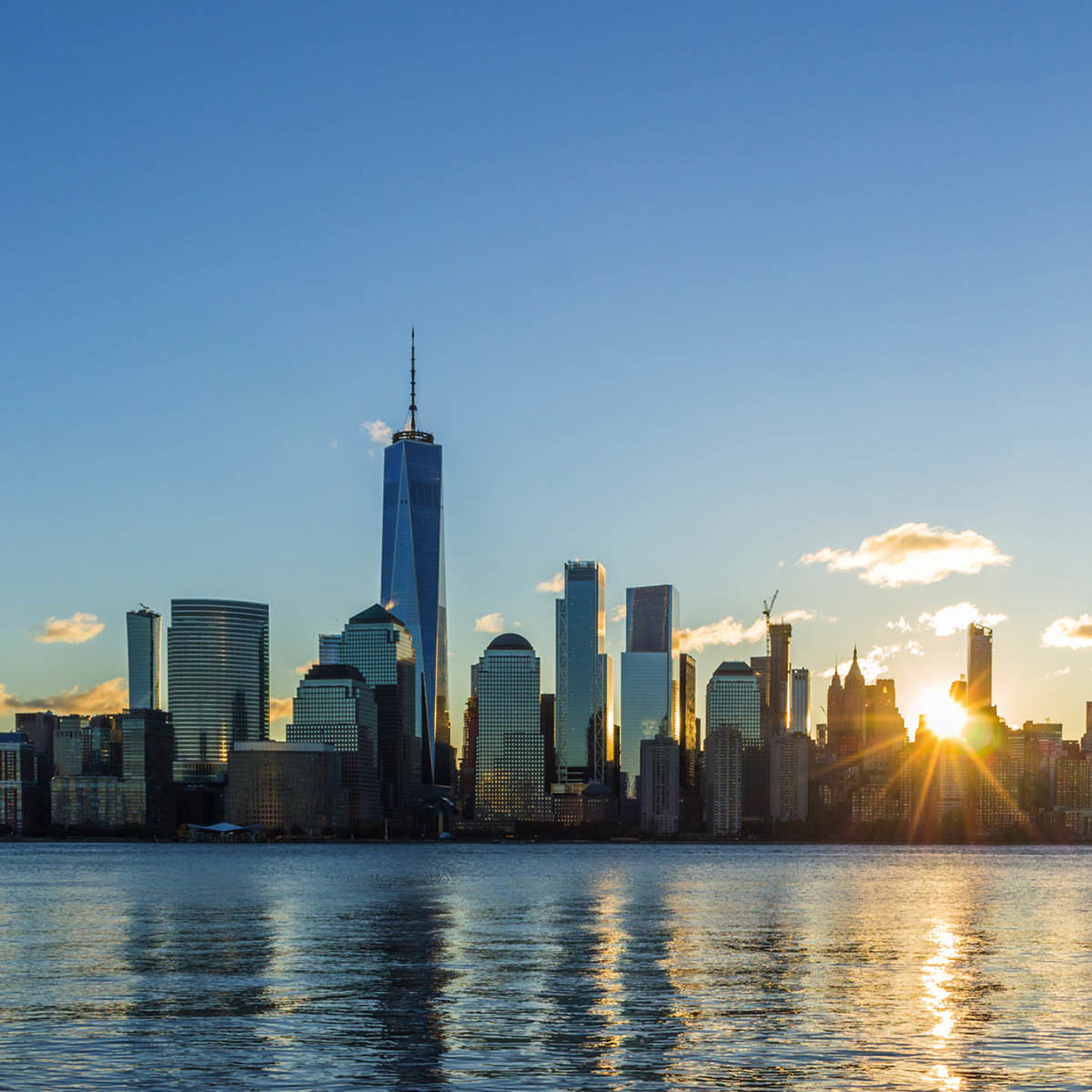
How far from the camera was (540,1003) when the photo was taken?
74625mm

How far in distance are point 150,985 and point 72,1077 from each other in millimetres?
27387

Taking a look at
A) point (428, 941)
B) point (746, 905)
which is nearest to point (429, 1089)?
point (428, 941)

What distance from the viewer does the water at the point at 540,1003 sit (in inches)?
2211

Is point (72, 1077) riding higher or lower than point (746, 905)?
higher

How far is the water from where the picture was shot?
56.2m

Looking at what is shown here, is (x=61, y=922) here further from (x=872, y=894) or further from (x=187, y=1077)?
(x=872, y=894)

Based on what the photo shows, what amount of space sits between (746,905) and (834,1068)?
109110 millimetres

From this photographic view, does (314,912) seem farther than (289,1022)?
Yes

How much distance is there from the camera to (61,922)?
13150cm

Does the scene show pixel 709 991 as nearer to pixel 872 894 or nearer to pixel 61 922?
pixel 61 922

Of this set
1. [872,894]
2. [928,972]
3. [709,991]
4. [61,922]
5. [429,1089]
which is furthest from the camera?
[872,894]

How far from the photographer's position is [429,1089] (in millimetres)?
52750

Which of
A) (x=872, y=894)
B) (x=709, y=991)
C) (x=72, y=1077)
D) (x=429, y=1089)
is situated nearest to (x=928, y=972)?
(x=709, y=991)

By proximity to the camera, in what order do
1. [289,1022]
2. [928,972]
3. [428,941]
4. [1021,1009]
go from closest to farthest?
[289,1022], [1021,1009], [928,972], [428,941]
